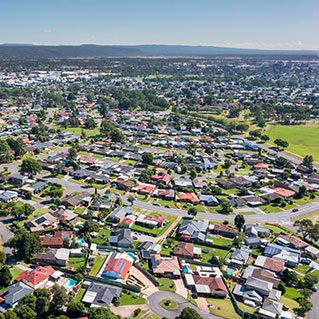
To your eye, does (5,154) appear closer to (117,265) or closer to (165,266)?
(117,265)

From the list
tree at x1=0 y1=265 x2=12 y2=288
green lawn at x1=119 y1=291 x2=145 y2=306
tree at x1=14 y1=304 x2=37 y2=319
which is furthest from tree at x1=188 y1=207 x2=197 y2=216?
tree at x1=14 y1=304 x2=37 y2=319

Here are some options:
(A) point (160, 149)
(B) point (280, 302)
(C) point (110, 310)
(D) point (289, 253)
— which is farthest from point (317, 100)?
(C) point (110, 310)

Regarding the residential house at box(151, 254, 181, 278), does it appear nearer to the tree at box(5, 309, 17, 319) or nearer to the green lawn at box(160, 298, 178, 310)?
the green lawn at box(160, 298, 178, 310)

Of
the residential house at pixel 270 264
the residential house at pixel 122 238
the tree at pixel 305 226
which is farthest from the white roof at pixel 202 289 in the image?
the tree at pixel 305 226

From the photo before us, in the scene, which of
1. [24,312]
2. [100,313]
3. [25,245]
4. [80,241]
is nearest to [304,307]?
[100,313]

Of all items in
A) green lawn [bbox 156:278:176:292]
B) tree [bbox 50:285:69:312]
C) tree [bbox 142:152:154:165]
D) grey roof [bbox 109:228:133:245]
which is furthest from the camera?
tree [bbox 142:152:154:165]

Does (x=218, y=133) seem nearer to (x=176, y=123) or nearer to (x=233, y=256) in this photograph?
(x=176, y=123)
